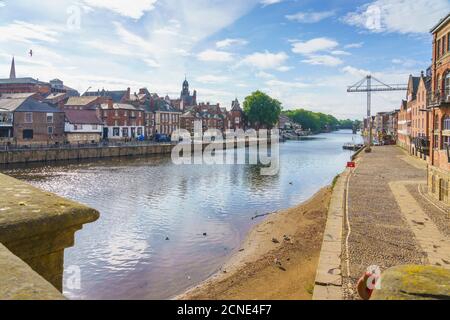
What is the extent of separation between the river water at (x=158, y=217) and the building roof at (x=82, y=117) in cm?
2282

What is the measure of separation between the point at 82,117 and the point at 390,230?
244 feet

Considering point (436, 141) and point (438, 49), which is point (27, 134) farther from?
point (438, 49)

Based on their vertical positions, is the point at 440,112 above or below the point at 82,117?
below

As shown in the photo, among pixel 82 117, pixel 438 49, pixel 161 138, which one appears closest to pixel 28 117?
pixel 82 117

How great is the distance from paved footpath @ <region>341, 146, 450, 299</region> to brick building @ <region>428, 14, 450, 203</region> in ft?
4.31

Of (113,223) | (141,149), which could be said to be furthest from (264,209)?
(141,149)

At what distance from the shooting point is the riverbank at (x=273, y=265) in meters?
14.2

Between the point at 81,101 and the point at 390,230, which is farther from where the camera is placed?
the point at 81,101

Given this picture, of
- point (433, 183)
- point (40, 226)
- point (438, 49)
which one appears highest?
point (438, 49)

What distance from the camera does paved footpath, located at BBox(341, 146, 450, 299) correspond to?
43.8 ft

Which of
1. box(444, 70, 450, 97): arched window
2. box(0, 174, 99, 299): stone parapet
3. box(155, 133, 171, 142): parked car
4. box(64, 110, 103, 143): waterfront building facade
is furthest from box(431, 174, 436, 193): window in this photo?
box(155, 133, 171, 142): parked car

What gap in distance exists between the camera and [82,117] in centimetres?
8062

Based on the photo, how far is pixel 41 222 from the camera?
3.30 metres

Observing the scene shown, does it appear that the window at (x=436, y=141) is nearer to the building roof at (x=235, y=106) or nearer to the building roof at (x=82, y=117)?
the building roof at (x=82, y=117)
